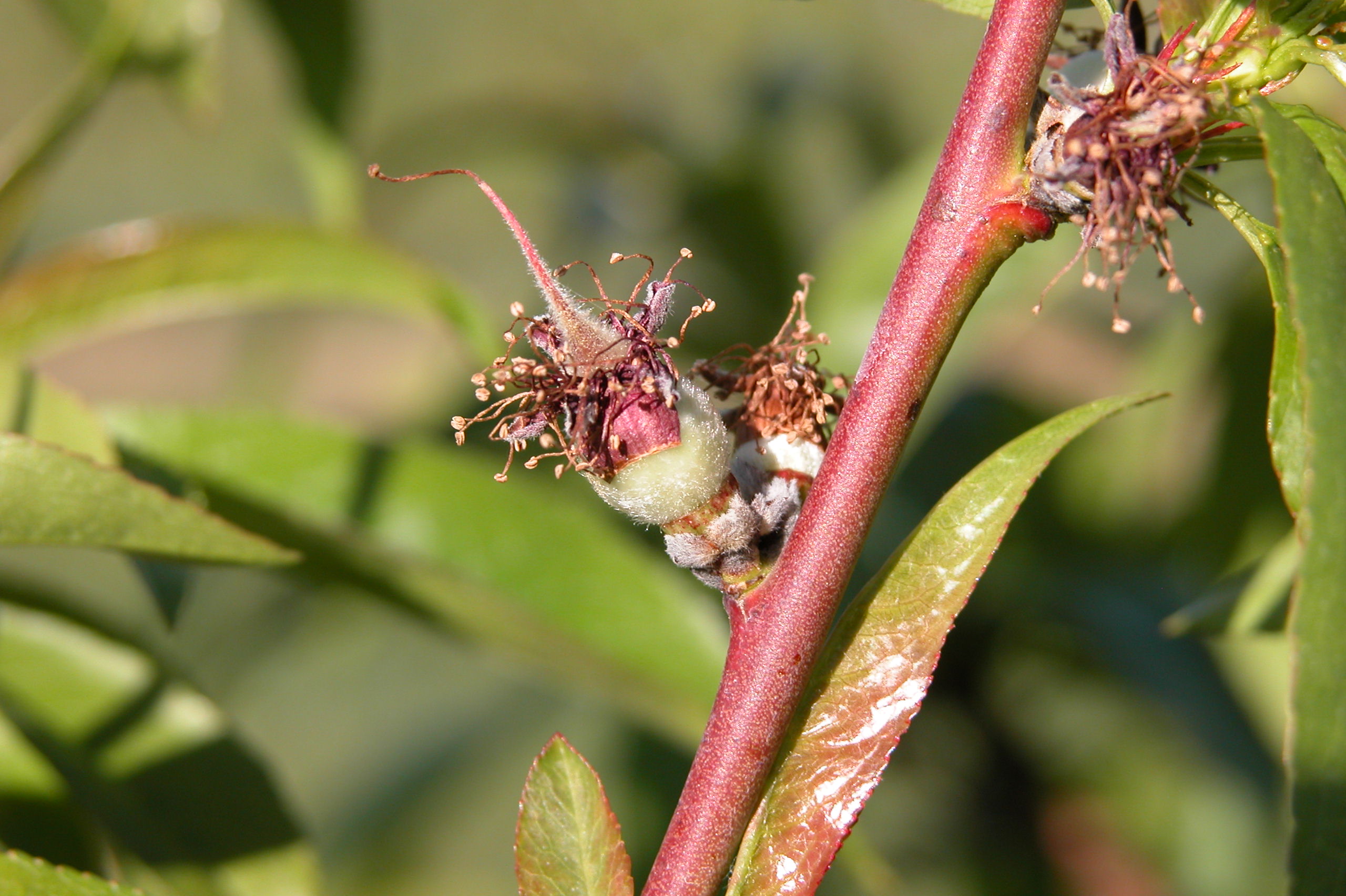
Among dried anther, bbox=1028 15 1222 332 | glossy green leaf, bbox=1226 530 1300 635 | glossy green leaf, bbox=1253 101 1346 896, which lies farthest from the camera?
glossy green leaf, bbox=1226 530 1300 635

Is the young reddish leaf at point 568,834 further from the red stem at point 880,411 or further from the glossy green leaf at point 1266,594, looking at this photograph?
the glossy green leaf at point 1266,594

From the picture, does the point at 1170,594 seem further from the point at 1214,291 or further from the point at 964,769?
the point at 1214,291

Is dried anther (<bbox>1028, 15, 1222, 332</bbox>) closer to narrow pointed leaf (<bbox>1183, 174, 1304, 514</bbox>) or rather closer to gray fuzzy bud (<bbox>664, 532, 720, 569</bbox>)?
narrow pointed leaf (<bbox>1183, 174, 1304, 514</bbox>)

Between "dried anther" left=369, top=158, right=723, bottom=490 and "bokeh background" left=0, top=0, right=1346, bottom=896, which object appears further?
"bokeh background" left=0, top=0, right=1346, bottom=896

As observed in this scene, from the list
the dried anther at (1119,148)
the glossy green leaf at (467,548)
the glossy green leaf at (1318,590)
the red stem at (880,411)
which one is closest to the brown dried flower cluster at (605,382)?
the red stem at (880,411)

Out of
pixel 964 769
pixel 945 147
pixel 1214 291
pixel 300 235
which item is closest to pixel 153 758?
pixel 300 235

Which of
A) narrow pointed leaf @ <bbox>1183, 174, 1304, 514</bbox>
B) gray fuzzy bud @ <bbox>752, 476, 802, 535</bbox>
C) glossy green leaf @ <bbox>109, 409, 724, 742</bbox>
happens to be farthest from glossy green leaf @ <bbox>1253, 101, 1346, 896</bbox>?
glossy green leaf @ <bbox>109, 409, 724, 742</bbox>
